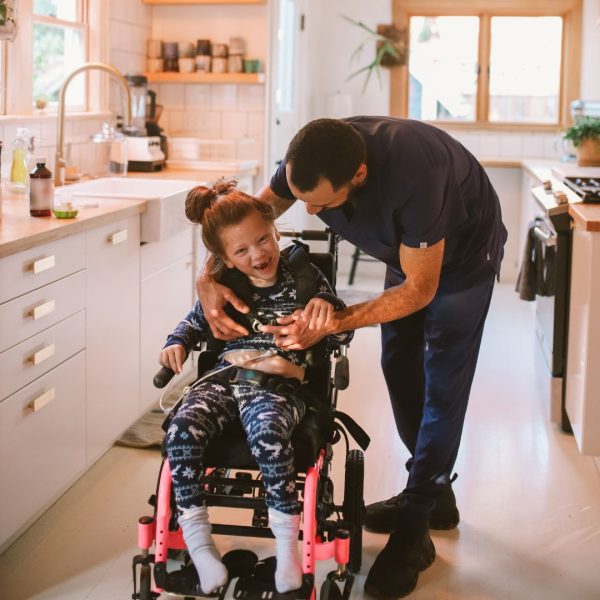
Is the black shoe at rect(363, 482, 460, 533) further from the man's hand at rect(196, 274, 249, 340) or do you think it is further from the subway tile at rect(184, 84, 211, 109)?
the subway tile at rect(184, 84, 211, 109)

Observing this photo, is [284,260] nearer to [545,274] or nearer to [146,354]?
[146,354]

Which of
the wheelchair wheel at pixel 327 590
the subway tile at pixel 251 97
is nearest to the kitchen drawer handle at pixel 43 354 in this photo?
the wheelchair wheel at pixel 327 590

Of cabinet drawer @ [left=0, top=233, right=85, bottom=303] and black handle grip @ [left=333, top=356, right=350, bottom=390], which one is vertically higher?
cabinet drawer @ [left=0, top=233, right=85, bottom=303]

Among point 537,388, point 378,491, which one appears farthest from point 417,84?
point 378,491

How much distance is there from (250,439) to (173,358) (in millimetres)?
307

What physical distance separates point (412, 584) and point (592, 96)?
5.24 meters

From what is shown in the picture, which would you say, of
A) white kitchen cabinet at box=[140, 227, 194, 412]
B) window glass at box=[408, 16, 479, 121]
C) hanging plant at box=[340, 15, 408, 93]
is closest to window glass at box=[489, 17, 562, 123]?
window glass at box=[408, 16, 479, 121]

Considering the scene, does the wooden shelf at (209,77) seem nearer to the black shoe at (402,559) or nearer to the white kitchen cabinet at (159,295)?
the white kitchen cabinet at (159,295)

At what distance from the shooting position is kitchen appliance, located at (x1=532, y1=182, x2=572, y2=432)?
135 inches

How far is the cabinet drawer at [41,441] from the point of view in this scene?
246cm

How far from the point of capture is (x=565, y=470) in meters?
3.28

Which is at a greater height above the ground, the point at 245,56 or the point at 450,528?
the point at 245,56

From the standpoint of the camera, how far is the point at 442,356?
242cm

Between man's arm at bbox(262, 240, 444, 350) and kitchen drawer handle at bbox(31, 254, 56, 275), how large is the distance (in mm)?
792
